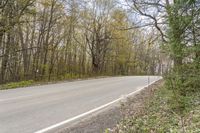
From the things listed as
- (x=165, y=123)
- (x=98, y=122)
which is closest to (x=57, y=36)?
(x=98, y=122)

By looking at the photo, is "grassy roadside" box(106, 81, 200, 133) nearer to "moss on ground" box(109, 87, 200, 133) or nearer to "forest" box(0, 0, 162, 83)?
"moss on ground" box(109, 87, 200, 133)

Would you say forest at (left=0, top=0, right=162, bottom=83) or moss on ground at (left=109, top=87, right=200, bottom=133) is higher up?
forest at (left=0, top=0, right=162, bottom=83)

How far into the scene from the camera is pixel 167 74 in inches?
372

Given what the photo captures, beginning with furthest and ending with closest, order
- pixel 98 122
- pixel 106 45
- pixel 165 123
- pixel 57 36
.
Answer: pixel 106 45
pixel 57 36
pixel 98 122
pixel 165 123

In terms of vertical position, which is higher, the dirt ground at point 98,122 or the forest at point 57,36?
the forest at point 57,36

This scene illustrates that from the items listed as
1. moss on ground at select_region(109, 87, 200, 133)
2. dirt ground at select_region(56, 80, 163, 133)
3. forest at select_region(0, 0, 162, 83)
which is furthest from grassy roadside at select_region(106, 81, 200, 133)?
forest at select_region(0, 0, 162, 83)

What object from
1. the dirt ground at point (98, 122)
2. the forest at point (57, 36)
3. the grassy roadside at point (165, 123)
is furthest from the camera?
the forest at point (57, 36)

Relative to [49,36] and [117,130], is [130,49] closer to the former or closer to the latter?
[49,36]

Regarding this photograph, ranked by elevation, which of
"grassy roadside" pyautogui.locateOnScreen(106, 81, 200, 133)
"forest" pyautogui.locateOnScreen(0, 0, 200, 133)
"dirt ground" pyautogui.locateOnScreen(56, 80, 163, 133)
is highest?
"forest" pyautogui.locateOnScreen(0, 0, 200, 133)

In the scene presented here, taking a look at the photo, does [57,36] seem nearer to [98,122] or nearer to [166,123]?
[98,122]

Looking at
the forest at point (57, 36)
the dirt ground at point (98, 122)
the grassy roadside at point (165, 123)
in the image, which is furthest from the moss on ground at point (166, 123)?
the forest at point (57, 36)

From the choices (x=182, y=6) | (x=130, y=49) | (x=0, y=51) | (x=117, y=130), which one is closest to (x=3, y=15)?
(x=0, y=51)

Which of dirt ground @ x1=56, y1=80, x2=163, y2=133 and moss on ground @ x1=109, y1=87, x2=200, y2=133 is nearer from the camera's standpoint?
moss on ground @ x1=109, y1=87, x2=200, y2=133

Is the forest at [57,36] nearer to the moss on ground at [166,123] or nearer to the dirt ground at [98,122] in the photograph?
the dirt ground at [98,122]
